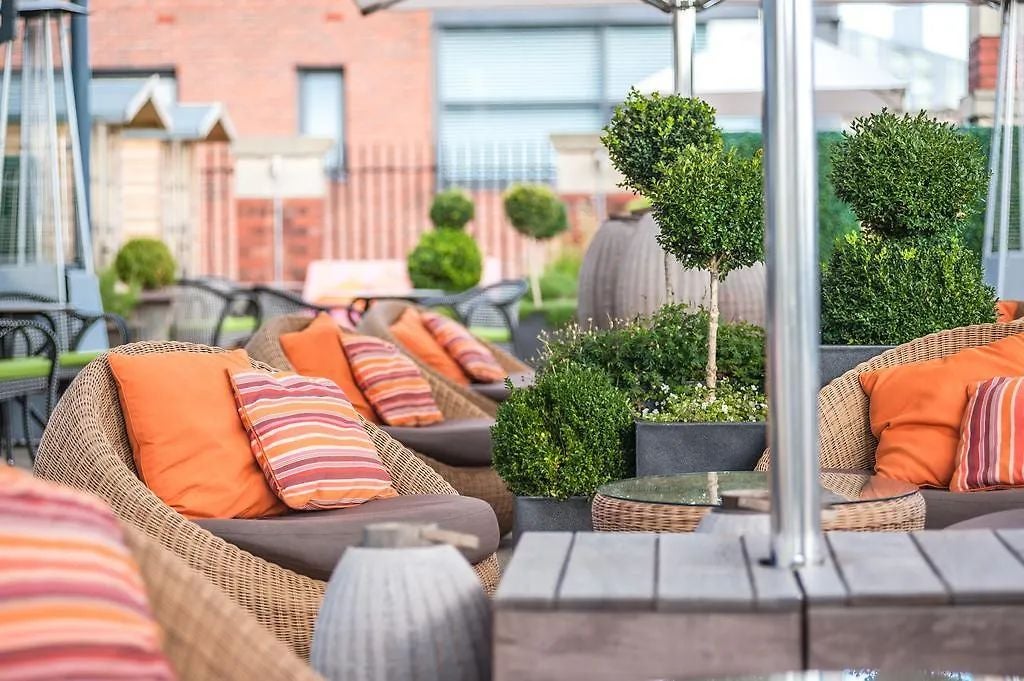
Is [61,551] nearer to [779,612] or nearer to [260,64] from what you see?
[779,612]

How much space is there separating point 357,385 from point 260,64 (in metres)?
12.6

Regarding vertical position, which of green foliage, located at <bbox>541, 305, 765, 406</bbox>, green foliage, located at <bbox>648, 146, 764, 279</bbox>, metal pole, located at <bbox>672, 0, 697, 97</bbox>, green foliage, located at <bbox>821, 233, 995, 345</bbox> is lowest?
green foliage, located at <bbox>541, 305, 765, 406</bbox>

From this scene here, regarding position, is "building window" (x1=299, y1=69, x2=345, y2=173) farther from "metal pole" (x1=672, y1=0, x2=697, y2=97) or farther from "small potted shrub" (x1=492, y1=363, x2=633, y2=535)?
"small potted shrub" (x1=492, y1=363, x2=633, y2=535)

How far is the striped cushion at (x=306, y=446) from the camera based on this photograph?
10.8ft

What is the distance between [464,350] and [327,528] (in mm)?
3168

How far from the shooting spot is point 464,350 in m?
6.18

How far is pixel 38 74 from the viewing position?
872 cm

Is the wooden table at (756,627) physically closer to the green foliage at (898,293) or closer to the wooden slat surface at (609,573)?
the wooden slat surface at (609,573)

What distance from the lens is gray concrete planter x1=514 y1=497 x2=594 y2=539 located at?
13.6 ft

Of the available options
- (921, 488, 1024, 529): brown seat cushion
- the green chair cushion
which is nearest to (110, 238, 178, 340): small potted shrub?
the green chair cushion

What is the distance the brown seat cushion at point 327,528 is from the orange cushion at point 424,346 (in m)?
2.62

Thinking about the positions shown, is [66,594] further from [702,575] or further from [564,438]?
[564,438]

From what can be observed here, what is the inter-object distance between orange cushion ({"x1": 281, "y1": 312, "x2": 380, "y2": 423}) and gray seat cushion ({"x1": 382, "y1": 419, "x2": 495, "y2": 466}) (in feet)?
0.85

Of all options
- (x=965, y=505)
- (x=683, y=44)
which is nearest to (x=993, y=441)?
(x=965, y=505)
